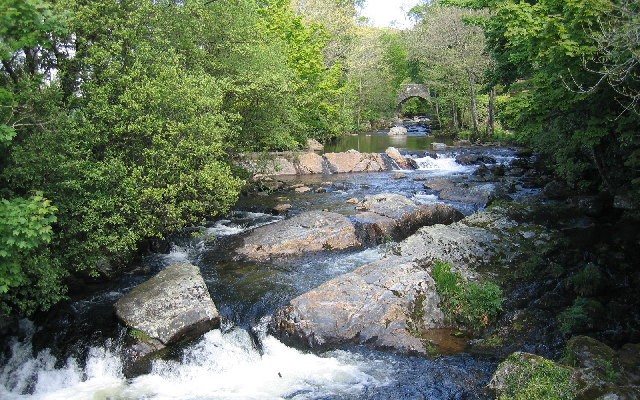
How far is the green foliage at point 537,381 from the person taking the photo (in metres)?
7.63

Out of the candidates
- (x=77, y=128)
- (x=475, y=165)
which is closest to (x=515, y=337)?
(x=77, y=128)

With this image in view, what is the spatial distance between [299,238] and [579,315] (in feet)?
28.7

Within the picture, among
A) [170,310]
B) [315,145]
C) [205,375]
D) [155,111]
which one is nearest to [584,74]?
[205,375]

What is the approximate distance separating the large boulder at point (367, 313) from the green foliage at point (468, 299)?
241 mm

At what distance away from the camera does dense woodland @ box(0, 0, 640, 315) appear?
9023 mm

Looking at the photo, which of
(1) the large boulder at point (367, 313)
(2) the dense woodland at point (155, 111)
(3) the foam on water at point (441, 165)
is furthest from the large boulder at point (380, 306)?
(3) the foam on water at point (441, 165)

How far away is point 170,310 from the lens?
1111cm

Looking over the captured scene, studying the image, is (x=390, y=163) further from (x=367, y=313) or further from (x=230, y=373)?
(x=230, y=373)

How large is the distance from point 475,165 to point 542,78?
64.0ft

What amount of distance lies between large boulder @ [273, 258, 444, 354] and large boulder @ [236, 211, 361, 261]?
4195 mm

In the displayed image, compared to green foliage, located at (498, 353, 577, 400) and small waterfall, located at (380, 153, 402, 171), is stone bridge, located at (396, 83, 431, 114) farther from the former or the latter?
green foliage, located at (498, 353, 577, 400)

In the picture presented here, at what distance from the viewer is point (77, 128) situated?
39.9 feet

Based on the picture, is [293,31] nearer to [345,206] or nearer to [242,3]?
[242,3]

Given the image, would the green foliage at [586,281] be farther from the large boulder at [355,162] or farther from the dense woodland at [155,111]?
the large boulder at [355,162]
